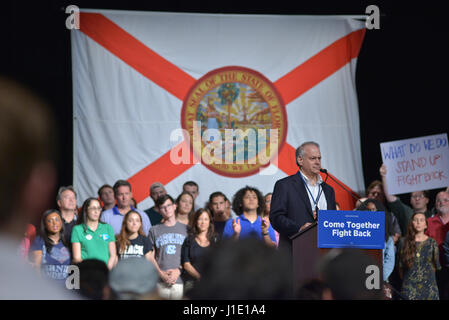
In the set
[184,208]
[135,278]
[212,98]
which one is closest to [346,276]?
[135,278]

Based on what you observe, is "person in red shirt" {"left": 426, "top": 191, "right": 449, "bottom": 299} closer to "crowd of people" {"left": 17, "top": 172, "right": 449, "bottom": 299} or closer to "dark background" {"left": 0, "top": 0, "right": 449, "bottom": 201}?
"crowd of people" {"left": 17, "top": 172, "right": 449, "bottom": 299}

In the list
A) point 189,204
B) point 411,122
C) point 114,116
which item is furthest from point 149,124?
point 411,122

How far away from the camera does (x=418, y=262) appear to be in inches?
219

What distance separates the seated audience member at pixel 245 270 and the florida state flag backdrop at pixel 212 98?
6164 millimetres

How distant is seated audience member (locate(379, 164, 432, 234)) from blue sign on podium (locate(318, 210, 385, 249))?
3.24 metres

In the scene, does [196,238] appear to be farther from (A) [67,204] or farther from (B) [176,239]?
(A) [67,204]

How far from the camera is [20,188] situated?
938mm

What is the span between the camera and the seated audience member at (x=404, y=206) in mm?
6574

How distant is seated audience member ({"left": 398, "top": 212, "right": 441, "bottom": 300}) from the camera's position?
546 centimetres

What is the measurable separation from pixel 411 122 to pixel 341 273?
694cm

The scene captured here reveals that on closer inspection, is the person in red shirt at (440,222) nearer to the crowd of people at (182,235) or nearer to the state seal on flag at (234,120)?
the crowd of people at (182,235)

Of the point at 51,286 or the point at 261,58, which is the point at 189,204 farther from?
the point at 51,286

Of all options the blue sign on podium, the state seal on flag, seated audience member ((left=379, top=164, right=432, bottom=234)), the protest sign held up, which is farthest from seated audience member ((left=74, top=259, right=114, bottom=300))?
the state seal on flag

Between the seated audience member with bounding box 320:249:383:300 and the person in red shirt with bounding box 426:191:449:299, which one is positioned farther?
the person in red shirt with bounding box 426:191:449:299
